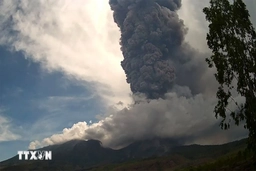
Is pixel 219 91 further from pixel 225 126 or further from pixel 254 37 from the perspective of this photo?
pixel 254 37

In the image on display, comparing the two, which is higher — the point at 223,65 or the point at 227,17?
the point at 227,17

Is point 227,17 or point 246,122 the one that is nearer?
point 246,122

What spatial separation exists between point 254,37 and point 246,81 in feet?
21.1

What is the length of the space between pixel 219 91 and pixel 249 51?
247 inches

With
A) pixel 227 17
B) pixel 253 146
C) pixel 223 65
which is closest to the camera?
pixel 253 146

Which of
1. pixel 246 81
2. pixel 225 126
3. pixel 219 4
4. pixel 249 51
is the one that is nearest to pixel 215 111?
pixel 225 126

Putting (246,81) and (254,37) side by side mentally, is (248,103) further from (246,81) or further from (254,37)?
(254,37)

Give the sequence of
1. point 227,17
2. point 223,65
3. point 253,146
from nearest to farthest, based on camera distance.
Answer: point 253,146 < point 223,65 < point 227,17

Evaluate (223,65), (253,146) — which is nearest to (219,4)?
(223,65)

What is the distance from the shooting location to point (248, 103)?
33656mm

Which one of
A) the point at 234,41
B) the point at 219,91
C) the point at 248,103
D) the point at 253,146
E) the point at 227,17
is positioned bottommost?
the point at 253,146

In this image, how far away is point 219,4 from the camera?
38.4m

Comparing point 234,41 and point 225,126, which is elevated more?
point 234,41

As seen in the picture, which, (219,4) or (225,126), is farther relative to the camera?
(219,4)
